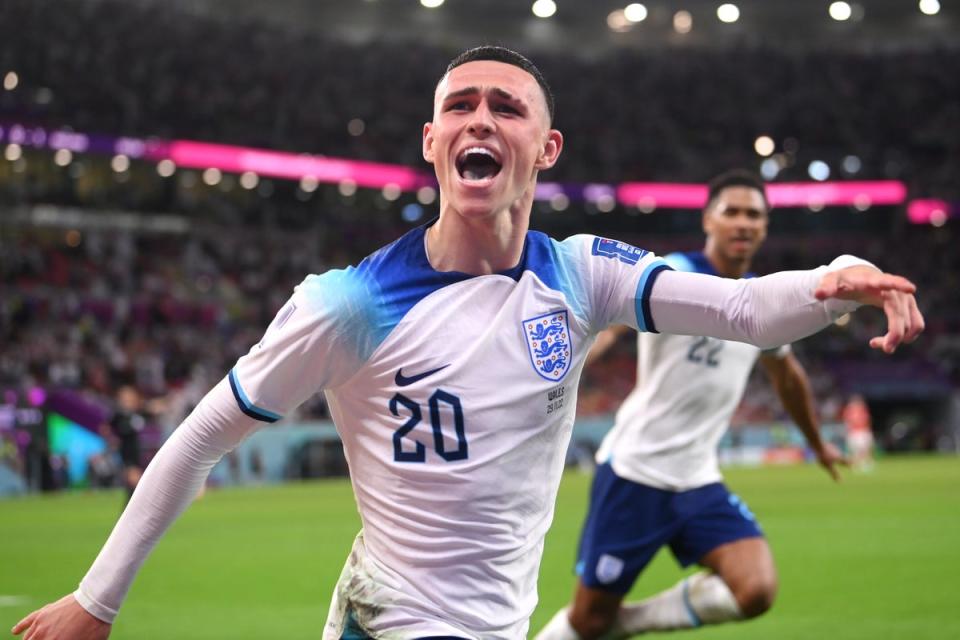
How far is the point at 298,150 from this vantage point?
49938 mm

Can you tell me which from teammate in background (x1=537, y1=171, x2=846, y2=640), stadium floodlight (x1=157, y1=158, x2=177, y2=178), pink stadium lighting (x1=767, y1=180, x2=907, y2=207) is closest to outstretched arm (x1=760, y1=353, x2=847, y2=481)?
teammate in background (x1=537, y1=171, x2=846, y2=640)

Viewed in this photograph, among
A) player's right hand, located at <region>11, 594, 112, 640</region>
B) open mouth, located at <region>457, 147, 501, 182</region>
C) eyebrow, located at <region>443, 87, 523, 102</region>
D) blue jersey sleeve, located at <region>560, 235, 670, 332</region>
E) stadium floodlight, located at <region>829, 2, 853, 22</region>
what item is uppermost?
stadium floodlight, located at <region>829, 2, 853, 22</region>

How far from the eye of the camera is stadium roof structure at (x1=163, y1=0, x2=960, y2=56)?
189ft

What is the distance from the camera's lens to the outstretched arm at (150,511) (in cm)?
317

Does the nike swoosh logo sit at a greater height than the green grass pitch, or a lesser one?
greater

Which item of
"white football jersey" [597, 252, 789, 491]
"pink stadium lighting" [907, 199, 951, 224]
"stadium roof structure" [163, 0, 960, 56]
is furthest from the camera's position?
"pink stadium lighting" [907, 199, 951, 224]

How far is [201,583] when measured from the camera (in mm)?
12273

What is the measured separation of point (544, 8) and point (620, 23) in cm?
509

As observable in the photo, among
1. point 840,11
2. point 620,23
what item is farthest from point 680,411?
point 840,11

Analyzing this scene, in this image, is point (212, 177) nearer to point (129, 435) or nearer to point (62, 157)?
point (62, 157)

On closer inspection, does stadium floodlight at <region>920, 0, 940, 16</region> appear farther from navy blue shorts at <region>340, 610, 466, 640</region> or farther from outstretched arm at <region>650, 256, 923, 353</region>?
navy blue shorts at <region>340, 610, 466, 640</region>

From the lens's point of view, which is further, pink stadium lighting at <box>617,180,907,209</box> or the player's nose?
pink stadium lighting at <box>617,180,907,209</box>

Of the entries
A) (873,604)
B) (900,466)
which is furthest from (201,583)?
(900,466)

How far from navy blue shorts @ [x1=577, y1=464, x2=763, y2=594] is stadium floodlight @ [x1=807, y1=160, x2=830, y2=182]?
55993 millimetres
